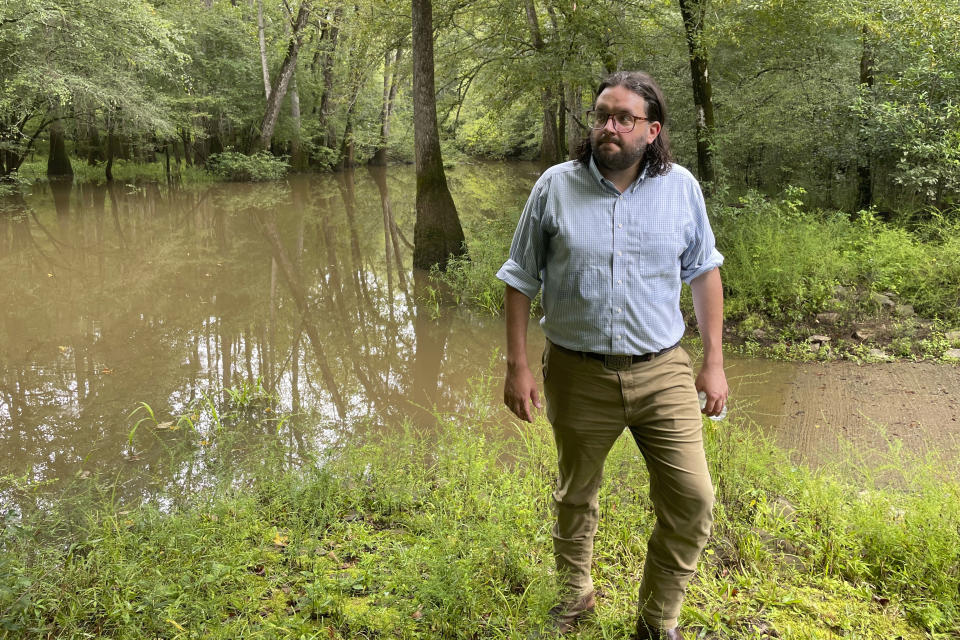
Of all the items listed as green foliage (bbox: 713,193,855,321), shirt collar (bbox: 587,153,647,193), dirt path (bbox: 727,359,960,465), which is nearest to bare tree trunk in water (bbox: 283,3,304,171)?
green foliage (bbox: 713,193,855,321)

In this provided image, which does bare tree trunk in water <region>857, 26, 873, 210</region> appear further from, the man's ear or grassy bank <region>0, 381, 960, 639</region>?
the man's ear

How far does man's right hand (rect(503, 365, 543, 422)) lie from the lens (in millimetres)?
2594

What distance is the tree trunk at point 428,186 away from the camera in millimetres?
11055

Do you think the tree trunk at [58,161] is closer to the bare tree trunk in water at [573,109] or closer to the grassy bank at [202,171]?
the grassy bank at [202,171]

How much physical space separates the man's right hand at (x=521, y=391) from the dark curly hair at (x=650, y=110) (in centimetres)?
84

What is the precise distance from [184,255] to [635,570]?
11.7m

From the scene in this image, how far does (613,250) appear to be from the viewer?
2434mm

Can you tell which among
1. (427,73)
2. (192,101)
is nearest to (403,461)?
(427,73)

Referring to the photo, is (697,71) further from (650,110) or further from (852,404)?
(650,110)

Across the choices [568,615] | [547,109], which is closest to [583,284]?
[568,615]

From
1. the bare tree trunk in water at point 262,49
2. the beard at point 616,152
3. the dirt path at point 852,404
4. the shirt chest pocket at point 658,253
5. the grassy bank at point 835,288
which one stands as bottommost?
the dirt path at point 852,404

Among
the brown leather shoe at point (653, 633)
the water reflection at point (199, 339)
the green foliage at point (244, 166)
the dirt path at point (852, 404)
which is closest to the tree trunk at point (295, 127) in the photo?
the green foliage at point (244, 166)

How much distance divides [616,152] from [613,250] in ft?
1.16

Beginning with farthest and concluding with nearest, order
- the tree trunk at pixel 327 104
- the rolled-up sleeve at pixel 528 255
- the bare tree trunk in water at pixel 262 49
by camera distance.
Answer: the tree trunk at pixel 327 104 → the bare tree trunk in water at pixel 262 49 → the rolled-up sleeve at pixel 528 255
